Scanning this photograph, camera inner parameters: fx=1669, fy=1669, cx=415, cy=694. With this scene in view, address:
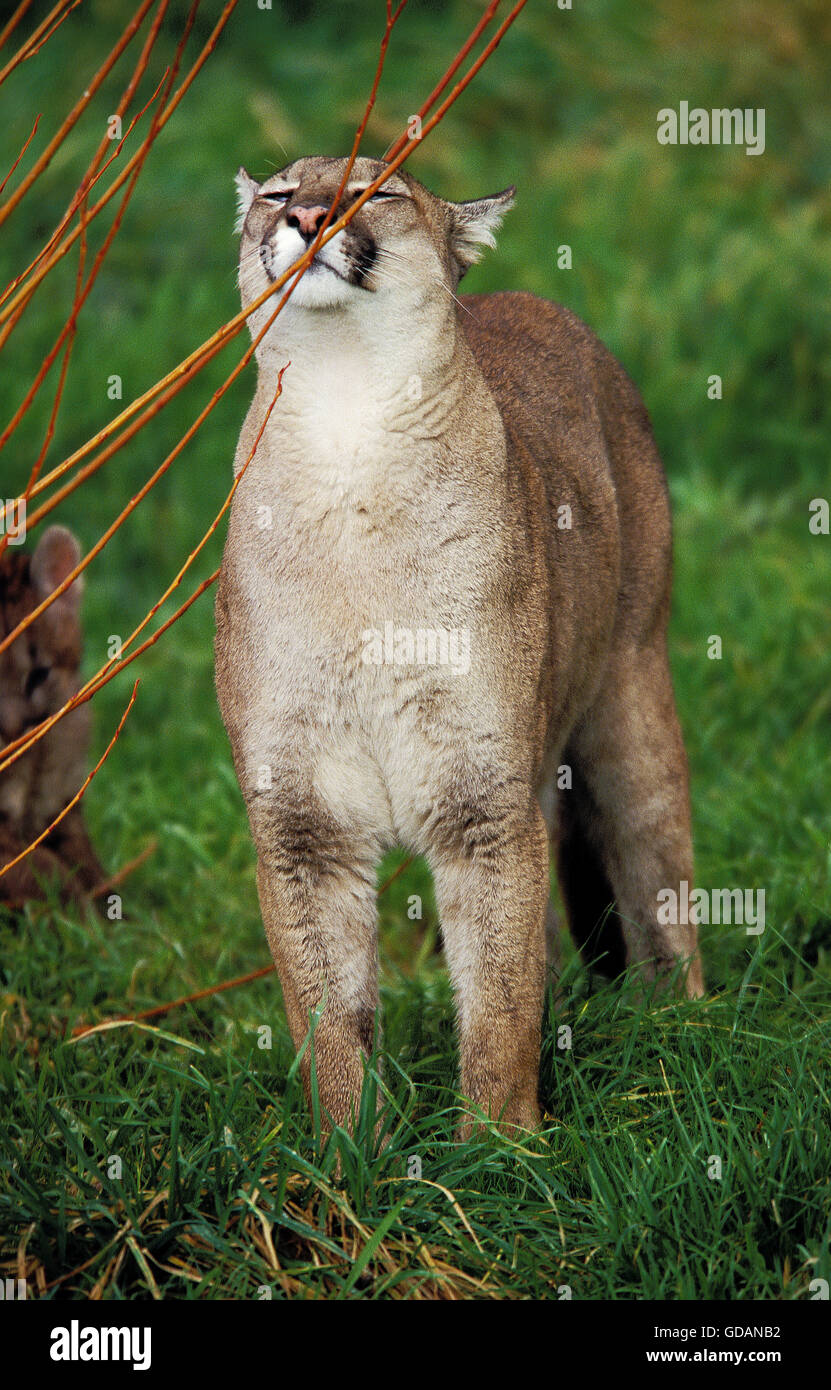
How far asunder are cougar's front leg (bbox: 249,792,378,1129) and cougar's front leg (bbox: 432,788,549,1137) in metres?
0.19

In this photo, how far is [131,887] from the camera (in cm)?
558

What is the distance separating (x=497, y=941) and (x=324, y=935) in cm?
36

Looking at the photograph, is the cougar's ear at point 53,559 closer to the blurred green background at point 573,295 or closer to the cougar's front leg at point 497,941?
the blurred green background at point 573,295

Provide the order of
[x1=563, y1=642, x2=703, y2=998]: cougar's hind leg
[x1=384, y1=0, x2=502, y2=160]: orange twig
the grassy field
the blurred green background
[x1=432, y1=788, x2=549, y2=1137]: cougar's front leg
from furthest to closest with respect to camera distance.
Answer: the blurred green background < [x1=563, y1=642, x2=703, y2=998]: cougar's hind leg < [x1=432, y1=788, x2=549, y2=1137]: cougar's front leg < the grassy field < [x1=384, y1=0, x2=502, y2=160]: orange twig

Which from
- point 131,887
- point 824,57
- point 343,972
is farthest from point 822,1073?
point 824,57

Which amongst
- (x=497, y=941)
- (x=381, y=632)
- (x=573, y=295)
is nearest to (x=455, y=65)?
(x=381, y=632)

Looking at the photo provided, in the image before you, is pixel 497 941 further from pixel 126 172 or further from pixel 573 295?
pixel 573 295

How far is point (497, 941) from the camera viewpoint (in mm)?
3414

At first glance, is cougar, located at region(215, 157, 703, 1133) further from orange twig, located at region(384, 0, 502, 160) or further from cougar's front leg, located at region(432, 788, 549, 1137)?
orange twig, located at region(384, 0, 502, 160)

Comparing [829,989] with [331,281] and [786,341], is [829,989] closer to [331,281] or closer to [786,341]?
[331,281]

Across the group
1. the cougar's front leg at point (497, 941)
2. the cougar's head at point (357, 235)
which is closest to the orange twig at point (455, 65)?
the cougar's head at point (357, 235)

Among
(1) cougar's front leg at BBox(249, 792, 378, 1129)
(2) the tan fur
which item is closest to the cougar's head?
(1) cougar's front leg at BBox(249, 792, 378, 1129)

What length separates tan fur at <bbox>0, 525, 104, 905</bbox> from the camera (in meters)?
5.07

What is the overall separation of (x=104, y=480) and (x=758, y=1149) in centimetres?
558
